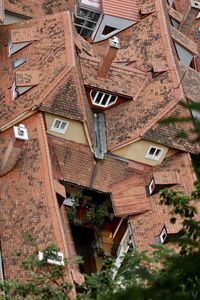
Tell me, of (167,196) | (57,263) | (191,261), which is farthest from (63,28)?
(191,261)

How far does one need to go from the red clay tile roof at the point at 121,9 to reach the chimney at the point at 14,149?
13.7 meters

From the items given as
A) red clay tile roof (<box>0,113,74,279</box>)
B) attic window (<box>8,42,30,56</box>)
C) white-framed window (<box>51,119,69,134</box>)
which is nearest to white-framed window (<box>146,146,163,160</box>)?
white-framed window (<box>51,119,69,134</box>)

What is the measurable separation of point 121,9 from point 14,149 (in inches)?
624

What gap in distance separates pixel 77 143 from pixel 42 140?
2.40 metres

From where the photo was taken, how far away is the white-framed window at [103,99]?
6088 cm

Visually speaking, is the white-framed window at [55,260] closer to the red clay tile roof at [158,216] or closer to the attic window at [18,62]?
the red clay tile roof at [158,216]

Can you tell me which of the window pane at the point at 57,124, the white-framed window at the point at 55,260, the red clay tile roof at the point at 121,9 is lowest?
the window pane at the point at 57,124

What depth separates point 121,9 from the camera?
6738 centimetres

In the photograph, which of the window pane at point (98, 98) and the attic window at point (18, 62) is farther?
the attic window at point (18, 62)

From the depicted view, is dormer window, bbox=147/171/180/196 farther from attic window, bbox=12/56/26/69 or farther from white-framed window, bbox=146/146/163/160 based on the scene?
attic window, bbox=12/56/26/69

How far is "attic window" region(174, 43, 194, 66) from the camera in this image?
6688cm

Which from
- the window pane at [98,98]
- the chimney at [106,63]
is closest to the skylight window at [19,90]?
the window pane at [98,98]

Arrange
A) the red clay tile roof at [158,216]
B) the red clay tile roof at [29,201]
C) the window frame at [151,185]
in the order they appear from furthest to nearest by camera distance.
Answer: the window frame at [151,185] → the red clay tile roof at [158,216] → the red clay tile roof at [29,201]

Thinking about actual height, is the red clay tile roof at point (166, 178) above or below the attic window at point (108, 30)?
below
